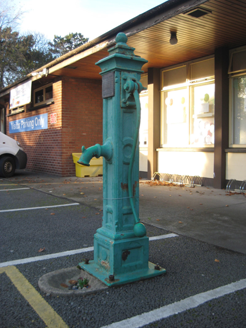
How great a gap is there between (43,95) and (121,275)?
1266 centimetres

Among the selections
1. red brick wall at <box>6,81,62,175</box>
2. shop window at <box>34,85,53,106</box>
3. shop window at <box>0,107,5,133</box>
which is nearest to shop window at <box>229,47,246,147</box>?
red brick wall at <box>6,81,62,175</box>

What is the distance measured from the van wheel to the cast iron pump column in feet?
33.1

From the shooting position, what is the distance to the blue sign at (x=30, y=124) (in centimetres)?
1398

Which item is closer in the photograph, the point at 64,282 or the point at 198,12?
the point at 64,282

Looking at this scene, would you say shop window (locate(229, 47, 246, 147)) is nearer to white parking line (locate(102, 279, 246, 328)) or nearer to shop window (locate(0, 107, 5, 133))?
white parking line (locate(102, 279, 246, 328))

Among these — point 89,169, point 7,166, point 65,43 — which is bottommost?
point 89,169

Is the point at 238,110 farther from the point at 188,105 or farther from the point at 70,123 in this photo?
the point at 70,123

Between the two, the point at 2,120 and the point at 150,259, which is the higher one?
the point at 2,120

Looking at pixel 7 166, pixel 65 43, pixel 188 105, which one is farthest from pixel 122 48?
pixel 65 43

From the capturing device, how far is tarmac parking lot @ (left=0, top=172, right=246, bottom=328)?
96.9 inches

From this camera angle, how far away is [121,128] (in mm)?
3119

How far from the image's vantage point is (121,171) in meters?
3.14

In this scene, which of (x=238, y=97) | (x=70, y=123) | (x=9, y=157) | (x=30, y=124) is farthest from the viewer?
(x=30, y=124)

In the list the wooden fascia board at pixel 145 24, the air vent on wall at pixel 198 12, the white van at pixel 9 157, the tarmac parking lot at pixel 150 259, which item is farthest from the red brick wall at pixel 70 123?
the air vent on wall at pixel 198 12
